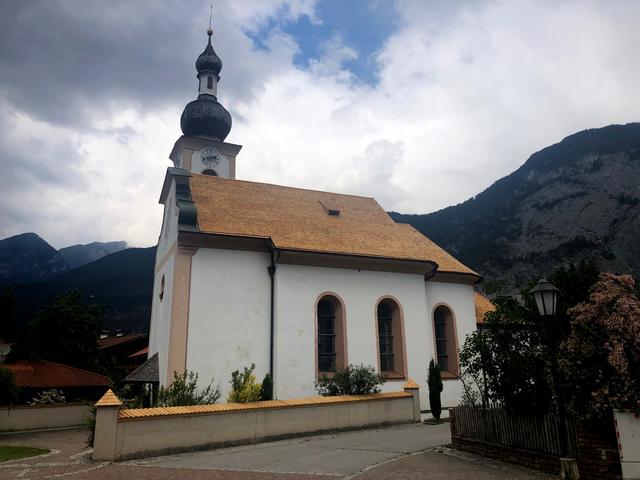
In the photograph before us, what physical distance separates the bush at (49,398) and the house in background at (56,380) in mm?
602

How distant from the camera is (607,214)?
227 ft

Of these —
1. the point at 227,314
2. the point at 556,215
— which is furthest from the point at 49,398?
the point at 556,215

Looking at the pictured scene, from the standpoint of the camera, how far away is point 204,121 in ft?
98.2

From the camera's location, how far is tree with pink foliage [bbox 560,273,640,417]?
797cm

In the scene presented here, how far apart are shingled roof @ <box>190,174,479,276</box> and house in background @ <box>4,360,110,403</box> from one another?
1387cm

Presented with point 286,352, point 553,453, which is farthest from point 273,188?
point 553,453

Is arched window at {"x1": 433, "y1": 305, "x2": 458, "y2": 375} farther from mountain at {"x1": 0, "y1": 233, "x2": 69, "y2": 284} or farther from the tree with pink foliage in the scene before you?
mountain at {"x1": 0, "y1": 233, "x2": 69, "y2": 284}

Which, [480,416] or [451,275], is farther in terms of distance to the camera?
[451,275]

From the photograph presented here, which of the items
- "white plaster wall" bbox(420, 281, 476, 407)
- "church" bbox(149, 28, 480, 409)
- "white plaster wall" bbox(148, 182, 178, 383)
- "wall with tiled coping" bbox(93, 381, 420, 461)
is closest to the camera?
"wall with tiled coping" bbox(93, 381, 420, 461)

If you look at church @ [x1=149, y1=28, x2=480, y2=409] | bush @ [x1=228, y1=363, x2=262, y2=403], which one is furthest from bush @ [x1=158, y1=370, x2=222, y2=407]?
church @ [x1=149, y1=28, x2=480, y2=409]

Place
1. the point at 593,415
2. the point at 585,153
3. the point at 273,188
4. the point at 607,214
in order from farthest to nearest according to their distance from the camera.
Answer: the point at 585,153 → the point at 607,214 → the point at 273,188 → the point at 593,415

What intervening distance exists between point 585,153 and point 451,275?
240ft

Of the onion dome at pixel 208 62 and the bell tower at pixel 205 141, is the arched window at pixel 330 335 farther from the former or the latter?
the onion dome at pixel 208 62

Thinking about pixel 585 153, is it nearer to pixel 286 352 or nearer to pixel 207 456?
pixel 286 352
